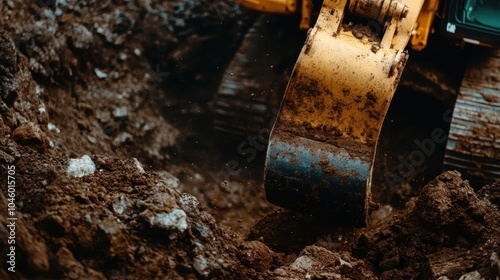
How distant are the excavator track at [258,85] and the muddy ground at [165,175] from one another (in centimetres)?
18

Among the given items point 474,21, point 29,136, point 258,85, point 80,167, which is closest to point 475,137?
point 474,21

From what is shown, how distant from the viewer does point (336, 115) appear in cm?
375

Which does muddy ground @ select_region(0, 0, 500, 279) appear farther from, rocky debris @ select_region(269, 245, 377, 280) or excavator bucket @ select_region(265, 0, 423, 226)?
excavator bucket @ select_region(265, 0, 423, 226)

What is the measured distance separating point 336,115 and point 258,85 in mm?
Answer: 1468

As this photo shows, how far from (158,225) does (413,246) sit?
1.30m

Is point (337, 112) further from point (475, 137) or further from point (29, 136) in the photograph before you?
point (29, 136)

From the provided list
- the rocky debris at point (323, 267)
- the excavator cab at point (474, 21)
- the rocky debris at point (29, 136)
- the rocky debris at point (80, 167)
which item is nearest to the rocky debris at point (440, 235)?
the rocky debris at point (323, 267)

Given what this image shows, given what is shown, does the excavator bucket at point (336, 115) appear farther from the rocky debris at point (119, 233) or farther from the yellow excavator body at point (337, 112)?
the rocky debris at point (119, 233)

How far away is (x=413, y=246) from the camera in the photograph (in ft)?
12.1

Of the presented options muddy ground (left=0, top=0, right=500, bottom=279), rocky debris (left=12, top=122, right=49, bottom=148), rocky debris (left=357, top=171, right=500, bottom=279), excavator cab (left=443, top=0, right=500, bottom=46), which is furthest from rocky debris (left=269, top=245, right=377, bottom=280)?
excavator cab (left=443, top=0, right=500, bottom=46)

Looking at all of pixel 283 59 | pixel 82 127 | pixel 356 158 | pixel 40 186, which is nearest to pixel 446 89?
pixel 283 59

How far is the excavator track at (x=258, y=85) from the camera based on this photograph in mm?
5105

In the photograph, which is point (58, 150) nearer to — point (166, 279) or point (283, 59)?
point (166, 279)

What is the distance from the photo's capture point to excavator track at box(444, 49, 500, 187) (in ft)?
15.3
